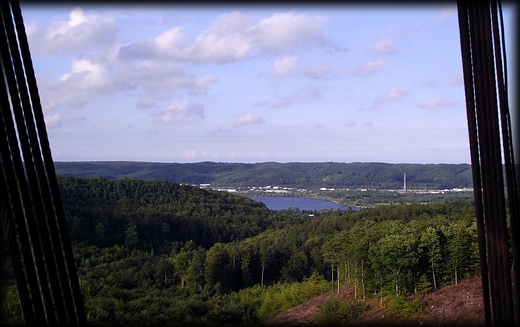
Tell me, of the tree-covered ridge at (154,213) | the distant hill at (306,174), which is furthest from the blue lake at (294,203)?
the distant hill at (306,174)

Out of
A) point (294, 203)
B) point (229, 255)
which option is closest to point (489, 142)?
point (229, 255)

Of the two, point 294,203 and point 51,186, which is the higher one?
point 51,186

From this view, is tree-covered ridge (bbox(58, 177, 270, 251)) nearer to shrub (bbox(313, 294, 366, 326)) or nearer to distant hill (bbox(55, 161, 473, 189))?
distant hill (bbox(55, 161, 473, 189))

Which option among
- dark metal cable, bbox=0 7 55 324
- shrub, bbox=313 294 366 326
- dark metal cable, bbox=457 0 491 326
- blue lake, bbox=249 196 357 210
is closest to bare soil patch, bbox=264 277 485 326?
shrub, bbox=313 294 366 326

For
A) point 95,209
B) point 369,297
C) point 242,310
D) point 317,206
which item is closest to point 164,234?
point 95,209

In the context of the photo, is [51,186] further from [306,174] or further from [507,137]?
[306,174]

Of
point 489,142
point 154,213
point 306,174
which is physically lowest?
point 306,174

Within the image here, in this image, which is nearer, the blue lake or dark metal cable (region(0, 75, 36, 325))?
dark metal cable (region(0, 75, 36, 325))
